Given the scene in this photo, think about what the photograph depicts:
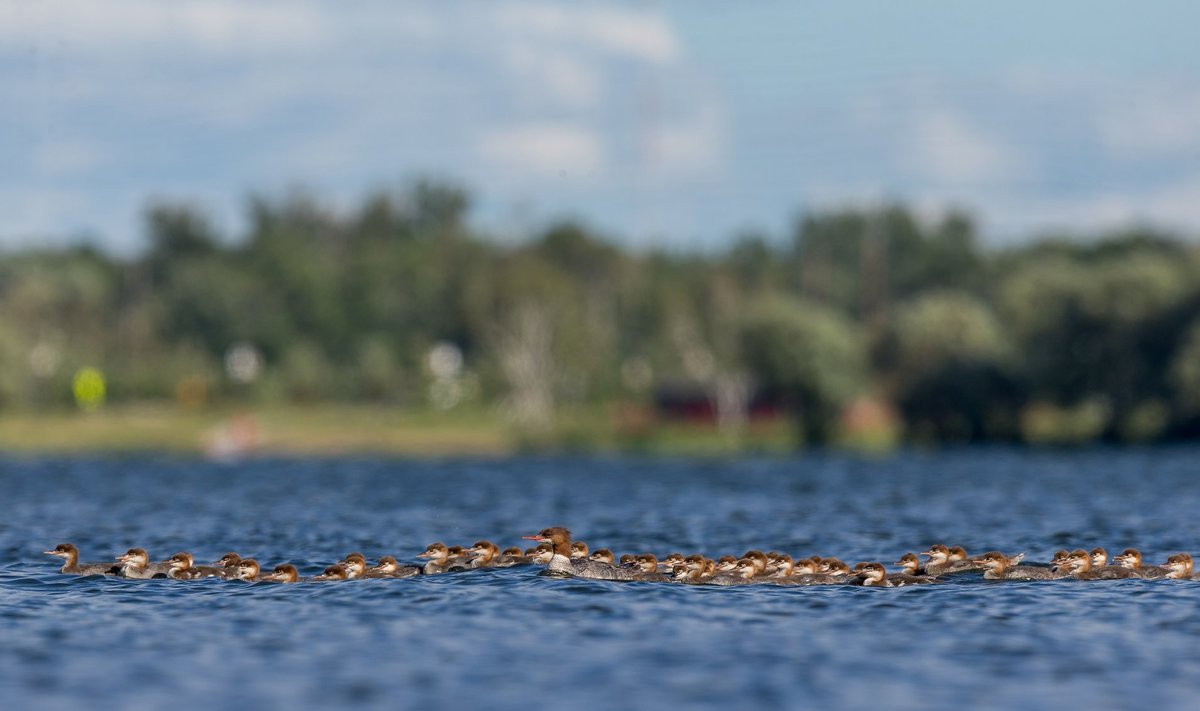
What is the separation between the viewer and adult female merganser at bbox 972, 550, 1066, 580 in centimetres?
2992

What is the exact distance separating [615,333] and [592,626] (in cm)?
14937

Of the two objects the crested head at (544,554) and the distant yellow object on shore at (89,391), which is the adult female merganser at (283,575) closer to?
the crested head at (544,554)

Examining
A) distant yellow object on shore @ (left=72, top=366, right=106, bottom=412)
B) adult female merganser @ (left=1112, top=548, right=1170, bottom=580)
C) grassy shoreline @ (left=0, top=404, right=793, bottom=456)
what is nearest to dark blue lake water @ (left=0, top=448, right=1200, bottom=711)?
adult female merganser @ (left=1112, top=548, right=1170, bottom=580)

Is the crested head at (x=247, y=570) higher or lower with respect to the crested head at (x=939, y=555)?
higher

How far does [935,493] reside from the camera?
198 ft

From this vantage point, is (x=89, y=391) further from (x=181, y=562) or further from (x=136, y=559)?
(x=181, y=562)

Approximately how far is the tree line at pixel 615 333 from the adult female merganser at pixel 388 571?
76.4 m

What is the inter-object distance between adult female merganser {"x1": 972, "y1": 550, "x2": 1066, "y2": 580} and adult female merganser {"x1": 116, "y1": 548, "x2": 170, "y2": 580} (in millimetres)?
14555

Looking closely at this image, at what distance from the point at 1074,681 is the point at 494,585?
11235 mm

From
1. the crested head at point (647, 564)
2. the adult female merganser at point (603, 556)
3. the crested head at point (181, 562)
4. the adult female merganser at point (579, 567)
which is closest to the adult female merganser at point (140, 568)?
the crested head at point (181, 562)

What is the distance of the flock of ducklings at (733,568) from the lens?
29.5 m

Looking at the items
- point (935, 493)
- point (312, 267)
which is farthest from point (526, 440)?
point (312, 267)

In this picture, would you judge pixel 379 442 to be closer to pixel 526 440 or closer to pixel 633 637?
pixel 526 440

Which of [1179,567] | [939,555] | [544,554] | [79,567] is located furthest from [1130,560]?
[79,567]
